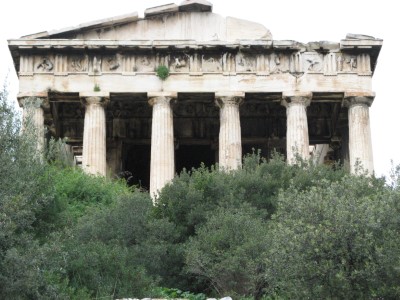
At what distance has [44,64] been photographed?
30906mm

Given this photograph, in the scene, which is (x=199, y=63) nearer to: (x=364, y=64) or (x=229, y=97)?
(x=229, y=97)

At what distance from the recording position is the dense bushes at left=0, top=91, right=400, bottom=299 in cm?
1609

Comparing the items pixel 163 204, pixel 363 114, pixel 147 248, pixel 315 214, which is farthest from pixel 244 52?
pixel 315 214

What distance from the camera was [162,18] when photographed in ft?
105

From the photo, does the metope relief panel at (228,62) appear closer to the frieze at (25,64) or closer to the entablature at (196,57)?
the entablature at (196,57)

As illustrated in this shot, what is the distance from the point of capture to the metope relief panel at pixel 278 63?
31.0m

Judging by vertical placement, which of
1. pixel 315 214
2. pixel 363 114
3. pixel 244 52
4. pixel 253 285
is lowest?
pixel 253 285

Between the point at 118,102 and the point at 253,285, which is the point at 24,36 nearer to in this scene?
the point at 118,102

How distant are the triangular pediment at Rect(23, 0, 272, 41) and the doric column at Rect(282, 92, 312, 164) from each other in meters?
2.31

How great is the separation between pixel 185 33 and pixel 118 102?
11.3 feet

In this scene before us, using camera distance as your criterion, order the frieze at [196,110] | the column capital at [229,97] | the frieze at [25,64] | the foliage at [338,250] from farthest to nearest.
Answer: the frieze at [196,110]
the frieze at [25,64]
the column capital at [229,97]
the foliage at [338,250]

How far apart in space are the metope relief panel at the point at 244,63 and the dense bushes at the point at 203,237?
5.74 m

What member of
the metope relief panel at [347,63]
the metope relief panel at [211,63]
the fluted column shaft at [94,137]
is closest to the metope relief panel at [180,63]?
the metope relief panel at [211,63]

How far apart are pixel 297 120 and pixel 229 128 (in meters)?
2.18
